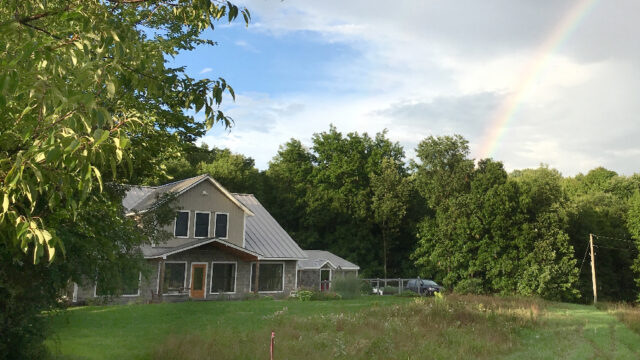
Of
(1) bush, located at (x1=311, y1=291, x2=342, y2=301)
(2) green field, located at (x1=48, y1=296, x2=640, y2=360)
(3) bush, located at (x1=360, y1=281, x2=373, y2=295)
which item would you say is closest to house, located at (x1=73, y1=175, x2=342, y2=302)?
(1) bush, located at (x1=311, y1=291, x2=342, y2=301)

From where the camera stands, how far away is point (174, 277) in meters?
30.7

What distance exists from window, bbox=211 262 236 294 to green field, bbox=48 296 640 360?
8.62m

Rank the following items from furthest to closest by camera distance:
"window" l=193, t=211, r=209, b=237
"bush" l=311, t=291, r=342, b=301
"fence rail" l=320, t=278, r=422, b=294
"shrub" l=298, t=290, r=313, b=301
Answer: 1. "fence rail" l=320, t=278, r=422, b=294
2. "window" l=193, t=211, r=209, b=237
3. "bush" l=311, t=291, r=342, b=301
4. "shrub" l=298, t=290, r=313, b=301

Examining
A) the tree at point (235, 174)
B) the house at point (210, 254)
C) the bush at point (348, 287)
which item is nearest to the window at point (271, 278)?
the house at point (210, 254)

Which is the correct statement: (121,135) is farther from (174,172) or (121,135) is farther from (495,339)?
(174,172)

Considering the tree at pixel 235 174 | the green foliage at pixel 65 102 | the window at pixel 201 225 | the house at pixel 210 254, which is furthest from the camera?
the tree at pixel 235 174

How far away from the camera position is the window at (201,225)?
31781 millimetres

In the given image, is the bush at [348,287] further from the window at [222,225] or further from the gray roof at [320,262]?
the window at [222,225]

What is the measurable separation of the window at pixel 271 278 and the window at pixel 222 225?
3.79 metres

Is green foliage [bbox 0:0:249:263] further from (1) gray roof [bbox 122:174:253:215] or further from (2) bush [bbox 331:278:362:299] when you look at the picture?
(2) bush [bbox 331:278:362:299]

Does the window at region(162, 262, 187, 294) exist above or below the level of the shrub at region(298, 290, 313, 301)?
above

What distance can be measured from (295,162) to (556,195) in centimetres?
2850

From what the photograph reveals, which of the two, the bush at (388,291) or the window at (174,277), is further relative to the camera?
the bush at (388,291)

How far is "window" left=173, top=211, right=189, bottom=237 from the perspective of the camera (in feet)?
102
